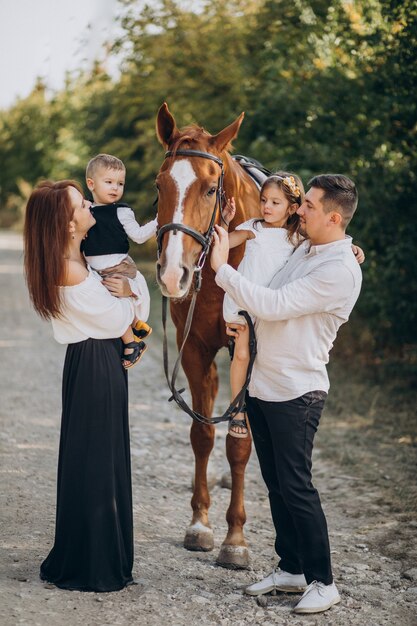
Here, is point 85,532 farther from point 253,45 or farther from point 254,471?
point 253,45

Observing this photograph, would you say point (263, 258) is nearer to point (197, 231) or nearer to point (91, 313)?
point (197, 231)

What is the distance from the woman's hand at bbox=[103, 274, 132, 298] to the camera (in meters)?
3.98

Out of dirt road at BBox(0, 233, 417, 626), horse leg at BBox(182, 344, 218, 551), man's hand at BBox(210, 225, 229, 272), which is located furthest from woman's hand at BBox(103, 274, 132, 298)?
dirt road at BBox(0, 233, 417, 626)

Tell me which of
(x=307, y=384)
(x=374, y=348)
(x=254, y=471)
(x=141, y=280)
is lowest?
(x=374, y=348)

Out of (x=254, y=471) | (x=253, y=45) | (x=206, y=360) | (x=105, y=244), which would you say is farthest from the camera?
(x=253, y=45)

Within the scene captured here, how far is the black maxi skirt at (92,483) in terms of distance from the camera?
3.86 m

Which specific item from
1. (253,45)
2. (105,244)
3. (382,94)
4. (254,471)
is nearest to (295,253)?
(105,244)

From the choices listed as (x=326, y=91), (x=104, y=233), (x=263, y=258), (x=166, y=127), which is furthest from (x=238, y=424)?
(x=326, y=91)

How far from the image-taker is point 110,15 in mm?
12094

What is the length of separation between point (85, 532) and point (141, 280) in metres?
1.35

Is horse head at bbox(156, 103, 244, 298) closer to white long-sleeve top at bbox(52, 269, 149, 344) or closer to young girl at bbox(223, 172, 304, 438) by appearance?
young girl at bbox(223, 172, 304, 438)

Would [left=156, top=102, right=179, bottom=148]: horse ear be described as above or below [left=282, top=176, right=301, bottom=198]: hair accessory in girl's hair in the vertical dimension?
above

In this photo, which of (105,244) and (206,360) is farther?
(206,360)

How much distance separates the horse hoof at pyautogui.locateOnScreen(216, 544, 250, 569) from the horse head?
163 centimetres
